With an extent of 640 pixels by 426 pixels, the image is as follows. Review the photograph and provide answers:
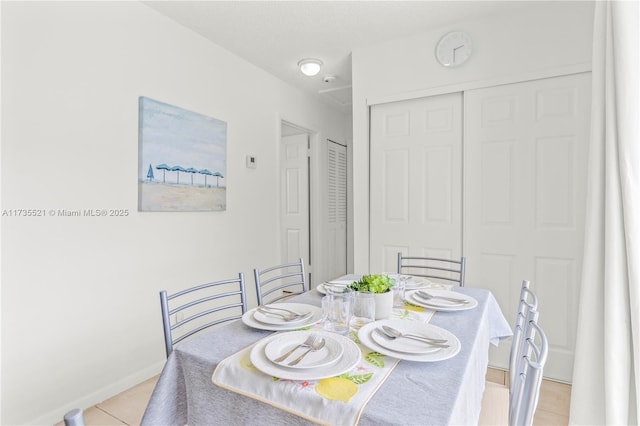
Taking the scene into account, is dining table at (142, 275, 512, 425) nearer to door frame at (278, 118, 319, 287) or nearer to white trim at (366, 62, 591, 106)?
white trim at (366, 62, 591, 106)

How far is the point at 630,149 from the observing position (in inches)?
59.9

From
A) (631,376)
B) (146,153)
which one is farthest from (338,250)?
(631,376)

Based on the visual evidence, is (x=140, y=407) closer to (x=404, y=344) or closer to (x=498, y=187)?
(x=404, y=344)

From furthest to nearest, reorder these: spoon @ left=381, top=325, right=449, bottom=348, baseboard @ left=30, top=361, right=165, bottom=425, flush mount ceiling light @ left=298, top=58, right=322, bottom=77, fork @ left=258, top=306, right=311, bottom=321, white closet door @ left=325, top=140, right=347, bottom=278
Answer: white closet door @ left=325, top=140, right=347, bottom=278
flush mount ceiling light @ left=298, top=58, right=322, bottom=77
baseboard @ left=30, top=361, right=165, bottom=425
fork @ left=258, top=306, right=311, bottom=321
spoon @ left=381, top=325, right=449, bottom=348

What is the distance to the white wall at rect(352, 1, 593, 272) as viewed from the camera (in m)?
2.21

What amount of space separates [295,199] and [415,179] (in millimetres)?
1936

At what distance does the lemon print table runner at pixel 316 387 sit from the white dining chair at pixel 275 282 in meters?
0.64

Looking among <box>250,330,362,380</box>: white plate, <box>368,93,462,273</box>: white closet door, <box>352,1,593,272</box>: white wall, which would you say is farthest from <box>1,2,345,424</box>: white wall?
<box>250,330,362,380</box>: white plate

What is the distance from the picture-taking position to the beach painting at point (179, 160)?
2240mm

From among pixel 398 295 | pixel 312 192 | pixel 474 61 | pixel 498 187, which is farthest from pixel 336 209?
pixel 398 295

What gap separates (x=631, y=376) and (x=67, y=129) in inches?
120

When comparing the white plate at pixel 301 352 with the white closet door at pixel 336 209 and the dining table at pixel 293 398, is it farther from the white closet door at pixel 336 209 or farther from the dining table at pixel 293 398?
the white closet door at pixel 336 209

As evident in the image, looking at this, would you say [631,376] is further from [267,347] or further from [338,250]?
[338,250]

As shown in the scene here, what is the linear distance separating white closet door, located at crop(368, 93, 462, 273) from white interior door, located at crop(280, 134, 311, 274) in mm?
1474
